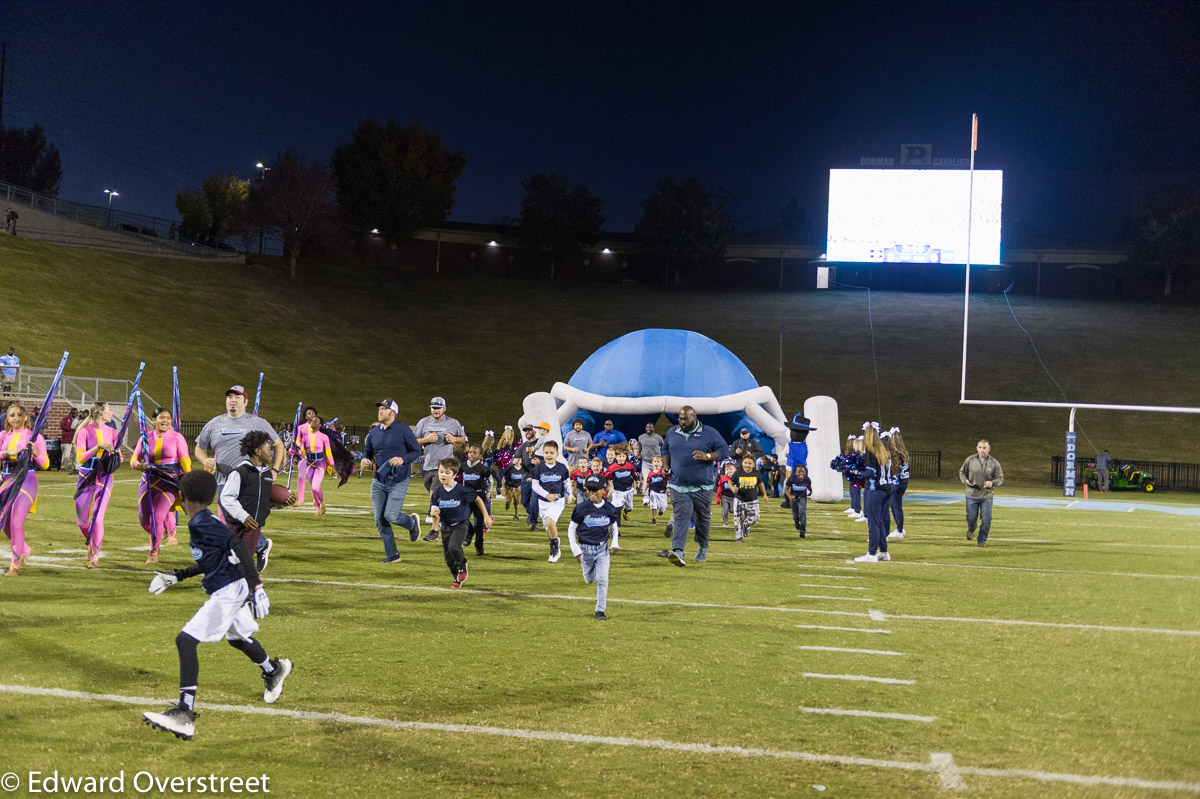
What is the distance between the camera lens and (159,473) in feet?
36.7

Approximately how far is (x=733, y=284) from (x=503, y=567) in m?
60.6

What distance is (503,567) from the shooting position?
39.6ft

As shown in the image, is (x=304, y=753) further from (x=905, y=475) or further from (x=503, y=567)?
(x=905, y=475)

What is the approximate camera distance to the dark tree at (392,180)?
65562 mm

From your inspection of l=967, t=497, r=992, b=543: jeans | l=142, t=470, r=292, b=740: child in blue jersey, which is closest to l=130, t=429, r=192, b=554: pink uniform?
l=142, t=470, r=292, b=740: child in blue jersey

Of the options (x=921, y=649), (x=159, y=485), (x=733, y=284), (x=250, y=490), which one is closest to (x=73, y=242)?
(x=733, y=284)

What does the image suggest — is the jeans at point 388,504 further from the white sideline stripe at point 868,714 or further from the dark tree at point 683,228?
the dark tree at point 683,228

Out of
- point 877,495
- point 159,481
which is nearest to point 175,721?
point 159,481

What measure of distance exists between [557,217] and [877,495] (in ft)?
188

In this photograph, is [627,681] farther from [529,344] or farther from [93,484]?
[529,344]

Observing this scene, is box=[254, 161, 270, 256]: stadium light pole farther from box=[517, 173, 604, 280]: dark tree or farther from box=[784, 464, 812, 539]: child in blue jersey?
box=[784, 464, 812, 539]: child in blue jersey

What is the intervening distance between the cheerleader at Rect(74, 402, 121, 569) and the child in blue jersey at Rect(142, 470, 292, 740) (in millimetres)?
5744

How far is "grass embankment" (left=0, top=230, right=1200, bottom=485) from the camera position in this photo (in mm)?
39188

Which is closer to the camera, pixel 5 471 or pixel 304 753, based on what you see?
pixel 304 753
